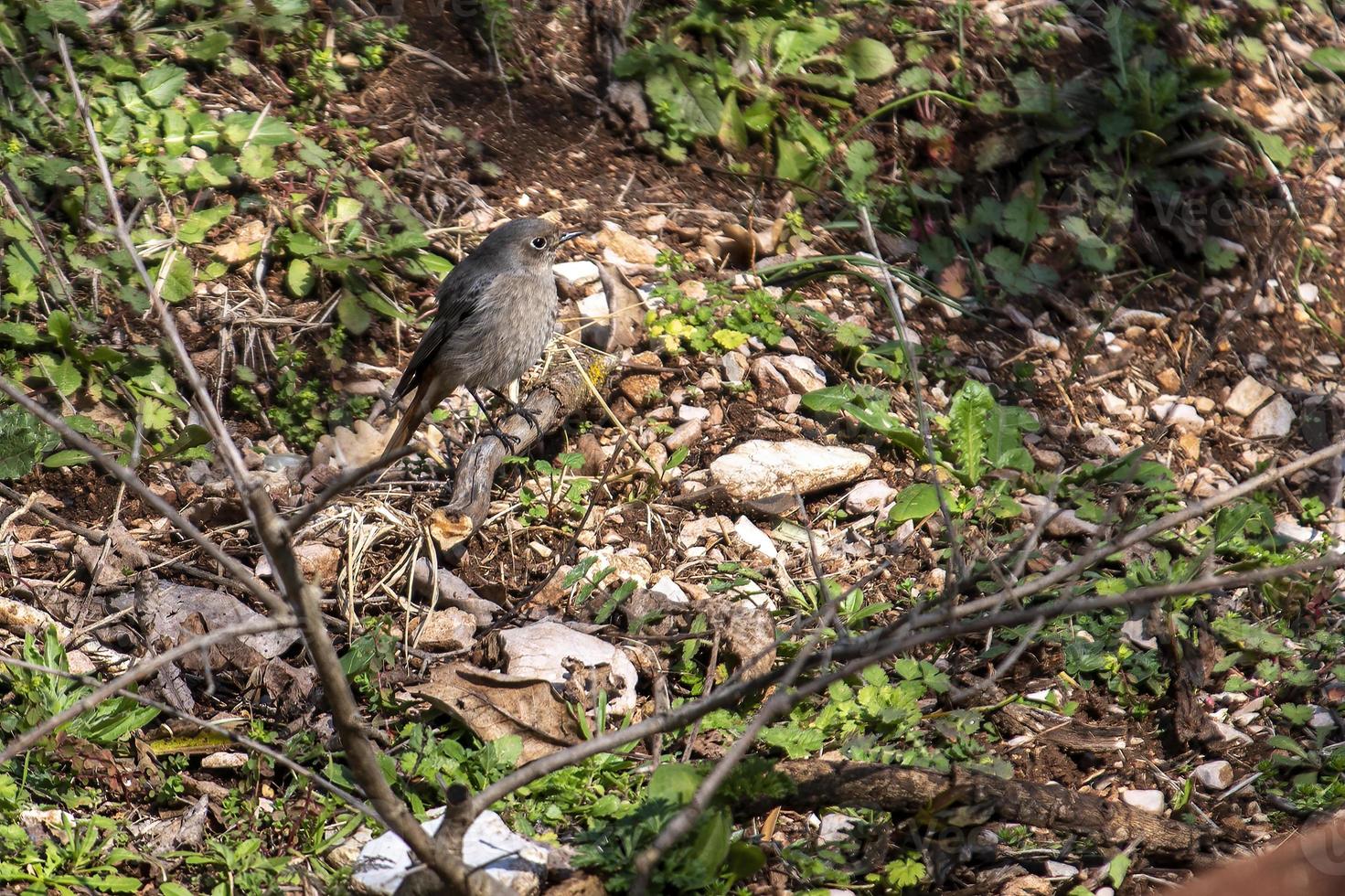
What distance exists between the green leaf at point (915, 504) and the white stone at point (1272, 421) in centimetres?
185

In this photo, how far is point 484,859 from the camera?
2.95 m

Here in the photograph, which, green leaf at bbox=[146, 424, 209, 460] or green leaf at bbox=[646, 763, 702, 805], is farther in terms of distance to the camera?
green leaf at bbox=[146, 424, 209, 460]

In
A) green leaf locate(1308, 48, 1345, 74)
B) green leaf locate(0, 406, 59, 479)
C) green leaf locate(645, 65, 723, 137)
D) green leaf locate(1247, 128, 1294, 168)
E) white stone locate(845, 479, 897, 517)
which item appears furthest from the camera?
green leaf locate(1308, 48, 1345, 74)

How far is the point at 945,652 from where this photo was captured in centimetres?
398

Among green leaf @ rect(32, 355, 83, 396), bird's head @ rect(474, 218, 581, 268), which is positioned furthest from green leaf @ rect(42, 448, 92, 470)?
bird's head @ rect(474, 218, 581, 268)

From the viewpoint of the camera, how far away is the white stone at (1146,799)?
351 cm

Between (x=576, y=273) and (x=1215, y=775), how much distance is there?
11.6 ft

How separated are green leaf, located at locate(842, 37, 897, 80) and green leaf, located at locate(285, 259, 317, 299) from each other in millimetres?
3117

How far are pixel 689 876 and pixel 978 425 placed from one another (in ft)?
8.03

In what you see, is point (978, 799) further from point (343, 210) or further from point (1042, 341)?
point (343, 210)

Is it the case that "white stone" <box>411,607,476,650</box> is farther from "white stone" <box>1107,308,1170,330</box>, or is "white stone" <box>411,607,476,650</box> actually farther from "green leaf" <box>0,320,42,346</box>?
"white stone" <box>1107,308,1170,330</box>

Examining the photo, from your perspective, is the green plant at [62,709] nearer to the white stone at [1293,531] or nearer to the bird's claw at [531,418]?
the bird's claw at [531,418]

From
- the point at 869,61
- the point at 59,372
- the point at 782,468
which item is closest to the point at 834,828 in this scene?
the point at 782,468

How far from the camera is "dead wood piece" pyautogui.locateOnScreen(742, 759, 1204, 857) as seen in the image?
313cm
